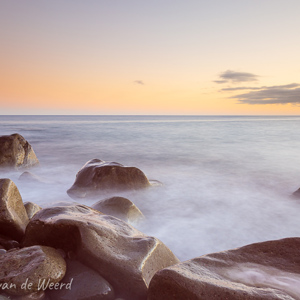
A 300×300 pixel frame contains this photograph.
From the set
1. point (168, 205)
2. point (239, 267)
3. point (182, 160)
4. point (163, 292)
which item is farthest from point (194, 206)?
point (182, 160)

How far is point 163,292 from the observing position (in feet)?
5.54

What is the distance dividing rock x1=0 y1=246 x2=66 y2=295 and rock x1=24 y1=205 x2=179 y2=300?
8.6 inches

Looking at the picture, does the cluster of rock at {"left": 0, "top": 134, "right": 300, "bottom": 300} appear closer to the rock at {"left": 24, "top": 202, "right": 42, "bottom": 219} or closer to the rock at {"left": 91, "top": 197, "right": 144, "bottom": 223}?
the rock at {"left": 24, "top": 202, "right": 42, "bottom": 219}

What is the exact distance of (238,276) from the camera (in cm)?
189

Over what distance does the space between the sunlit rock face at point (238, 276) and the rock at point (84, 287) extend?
406 mm

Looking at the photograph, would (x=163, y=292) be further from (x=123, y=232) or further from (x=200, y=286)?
(x=123, y=232)

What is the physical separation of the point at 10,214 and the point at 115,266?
1.27 meters

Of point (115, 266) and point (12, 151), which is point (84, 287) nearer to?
point (115, 266)

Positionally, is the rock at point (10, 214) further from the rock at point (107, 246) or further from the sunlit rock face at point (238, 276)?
the sunlit rock face at point (238, 276)

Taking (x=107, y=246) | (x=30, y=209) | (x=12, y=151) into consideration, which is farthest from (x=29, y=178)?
(x=107, y=246)

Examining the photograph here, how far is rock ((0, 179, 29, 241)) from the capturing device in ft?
8.76

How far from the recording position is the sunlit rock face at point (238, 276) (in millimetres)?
1620

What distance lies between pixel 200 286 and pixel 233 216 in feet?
11.8

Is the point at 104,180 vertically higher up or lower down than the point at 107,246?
lower down
